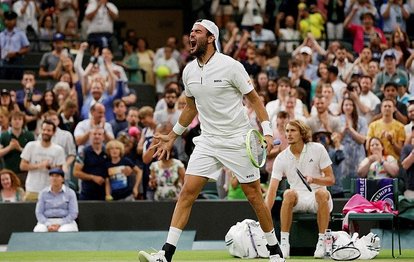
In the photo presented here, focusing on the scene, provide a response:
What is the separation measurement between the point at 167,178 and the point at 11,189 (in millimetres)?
2378

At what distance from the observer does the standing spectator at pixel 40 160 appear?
1980cm

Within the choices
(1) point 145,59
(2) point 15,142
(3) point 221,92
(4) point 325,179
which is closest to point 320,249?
(4) point 325,179

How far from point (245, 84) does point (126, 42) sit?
42.9 feet

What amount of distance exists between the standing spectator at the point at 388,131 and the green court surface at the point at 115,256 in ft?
8.71

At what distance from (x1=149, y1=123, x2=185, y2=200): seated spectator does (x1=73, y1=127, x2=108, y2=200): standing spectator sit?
766 millimetres

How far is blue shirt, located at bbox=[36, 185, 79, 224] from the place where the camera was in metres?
18.8

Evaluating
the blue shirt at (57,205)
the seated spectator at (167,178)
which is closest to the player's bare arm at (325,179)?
the seated spectator at (167,178)

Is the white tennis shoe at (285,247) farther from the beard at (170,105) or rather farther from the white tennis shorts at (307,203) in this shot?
the beard at (170,105)

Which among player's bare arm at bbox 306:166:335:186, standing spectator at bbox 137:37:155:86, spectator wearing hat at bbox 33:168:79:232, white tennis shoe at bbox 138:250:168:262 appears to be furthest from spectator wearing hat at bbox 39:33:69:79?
white tennis shoe at bbox 138:250:168:262

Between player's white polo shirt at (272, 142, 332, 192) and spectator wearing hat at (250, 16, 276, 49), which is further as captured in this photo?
spectator wearing hat at (250, 16, 276, 49)

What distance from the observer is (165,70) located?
25.0 m

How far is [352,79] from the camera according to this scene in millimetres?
22047

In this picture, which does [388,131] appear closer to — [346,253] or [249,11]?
[346,253]

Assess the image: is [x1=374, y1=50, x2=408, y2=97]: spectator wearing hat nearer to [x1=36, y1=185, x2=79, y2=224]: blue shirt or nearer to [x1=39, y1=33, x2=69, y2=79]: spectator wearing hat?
[x1=39, y1=33, x2=69, y2=79]: spectator wearing hat
